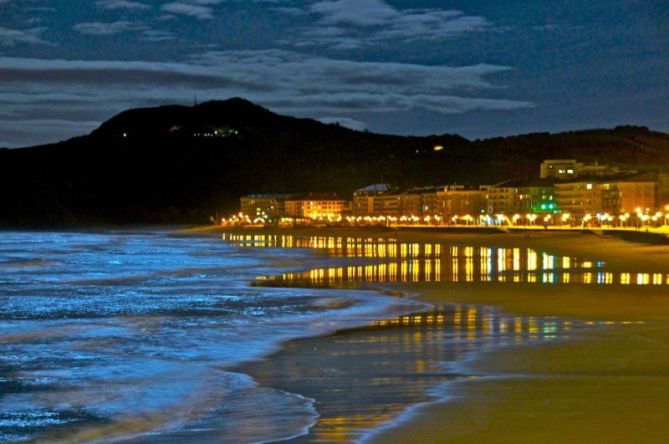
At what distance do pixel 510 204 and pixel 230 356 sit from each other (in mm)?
112005

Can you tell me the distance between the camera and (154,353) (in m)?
12.8

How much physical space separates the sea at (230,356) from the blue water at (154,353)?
0.03 meters

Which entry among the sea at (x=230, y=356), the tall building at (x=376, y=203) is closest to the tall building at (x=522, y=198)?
the tall building at (x=376, y=203)

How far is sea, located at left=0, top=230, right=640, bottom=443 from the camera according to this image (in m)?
8.43

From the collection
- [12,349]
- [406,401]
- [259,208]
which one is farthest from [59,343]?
[259,208]

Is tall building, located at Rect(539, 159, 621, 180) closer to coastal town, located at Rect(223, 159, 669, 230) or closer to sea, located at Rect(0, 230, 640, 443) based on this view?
coastal town, located at Rect(223, 159, 669, 230)

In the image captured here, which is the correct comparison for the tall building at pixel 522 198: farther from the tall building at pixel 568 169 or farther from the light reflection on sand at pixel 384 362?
the light reflection on sand at pixel 384 362

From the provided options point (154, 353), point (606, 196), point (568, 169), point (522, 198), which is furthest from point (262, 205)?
point (154, 353)

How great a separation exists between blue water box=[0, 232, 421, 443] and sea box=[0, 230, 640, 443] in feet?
0.08

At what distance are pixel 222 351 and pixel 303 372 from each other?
2.32 metres

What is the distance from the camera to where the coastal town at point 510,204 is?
103 meters

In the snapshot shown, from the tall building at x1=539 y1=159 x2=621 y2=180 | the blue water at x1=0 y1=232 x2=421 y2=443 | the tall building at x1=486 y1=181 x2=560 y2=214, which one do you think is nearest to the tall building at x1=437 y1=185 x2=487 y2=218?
the tall building at x1=486 y1=181 x2=560 y2=214

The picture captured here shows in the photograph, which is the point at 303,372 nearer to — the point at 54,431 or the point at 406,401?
the point at 406,401

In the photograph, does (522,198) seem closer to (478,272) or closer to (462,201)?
(462,201)
